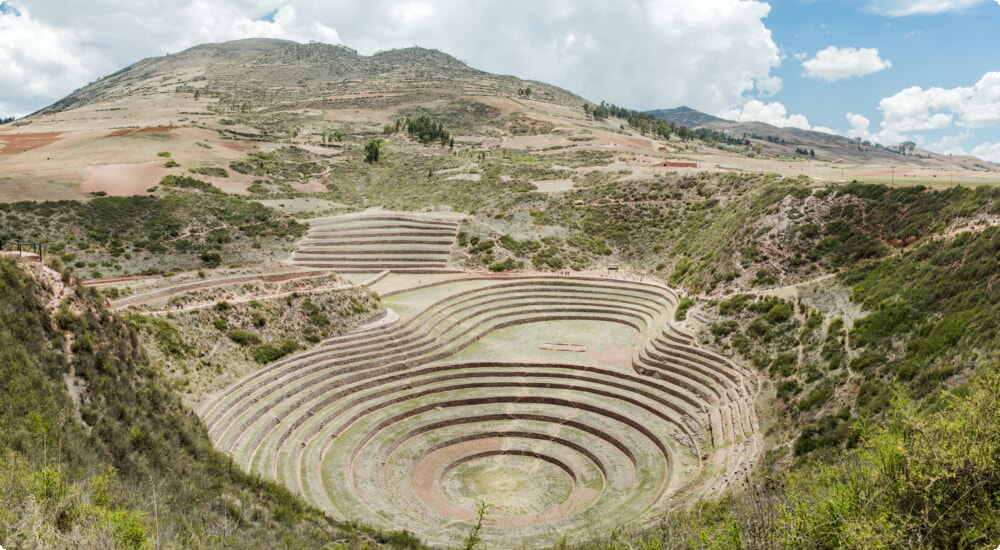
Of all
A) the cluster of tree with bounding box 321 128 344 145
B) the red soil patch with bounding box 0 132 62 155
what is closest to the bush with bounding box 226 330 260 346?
the red soil patch with bounding box 0 132 62 155

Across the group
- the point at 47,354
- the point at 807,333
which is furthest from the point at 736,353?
the point at 47,354

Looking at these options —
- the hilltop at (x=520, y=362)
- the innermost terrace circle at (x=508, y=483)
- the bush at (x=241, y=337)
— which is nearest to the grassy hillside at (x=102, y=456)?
the hilltop at (x=520, y=362)

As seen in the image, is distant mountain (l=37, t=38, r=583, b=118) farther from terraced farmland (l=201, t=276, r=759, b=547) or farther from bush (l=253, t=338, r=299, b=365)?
terraced farmland (l=201, t=276, r=759, b=547)

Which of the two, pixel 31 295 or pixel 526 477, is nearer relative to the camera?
pixel 31 295

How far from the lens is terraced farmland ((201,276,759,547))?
1762 centimetres

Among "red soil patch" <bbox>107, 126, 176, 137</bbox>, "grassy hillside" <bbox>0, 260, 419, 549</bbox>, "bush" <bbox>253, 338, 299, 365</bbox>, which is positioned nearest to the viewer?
"grassy hillside" <bbox>0, 260, 419, 549</bbox>

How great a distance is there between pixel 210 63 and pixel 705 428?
218 meters

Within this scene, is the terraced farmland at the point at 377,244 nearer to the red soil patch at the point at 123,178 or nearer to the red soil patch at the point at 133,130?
the red soil patch at the point at 123,178

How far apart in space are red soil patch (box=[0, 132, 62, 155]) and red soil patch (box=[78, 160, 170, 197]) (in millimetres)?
16569

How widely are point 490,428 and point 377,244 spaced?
86.4ft

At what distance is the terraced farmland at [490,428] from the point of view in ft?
57.8

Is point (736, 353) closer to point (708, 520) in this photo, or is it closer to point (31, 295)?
point (708, 520)

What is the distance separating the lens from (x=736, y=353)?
25109 mm

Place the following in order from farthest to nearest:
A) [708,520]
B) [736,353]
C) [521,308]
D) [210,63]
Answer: [210,63] < [521,308] < [736,353] < [708,520]
